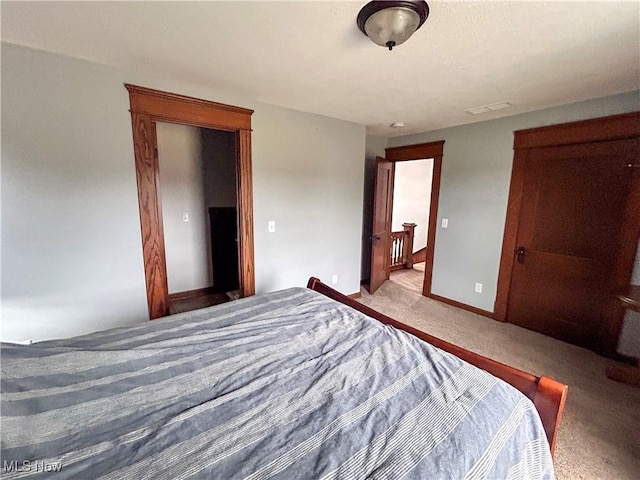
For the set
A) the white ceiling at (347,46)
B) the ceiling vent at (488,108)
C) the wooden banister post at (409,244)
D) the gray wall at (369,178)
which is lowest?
the wooden banister post at (409,244)

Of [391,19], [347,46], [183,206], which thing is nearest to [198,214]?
[183,206]

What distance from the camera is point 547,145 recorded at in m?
2.76

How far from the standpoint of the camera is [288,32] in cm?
148

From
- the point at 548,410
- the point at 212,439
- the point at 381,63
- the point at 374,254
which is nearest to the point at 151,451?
the point at 212,439

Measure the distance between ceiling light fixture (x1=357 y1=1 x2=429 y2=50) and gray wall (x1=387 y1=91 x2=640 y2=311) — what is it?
2321 mm

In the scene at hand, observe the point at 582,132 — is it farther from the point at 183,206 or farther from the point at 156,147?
the point at 183,206

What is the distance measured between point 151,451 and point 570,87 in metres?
3.43

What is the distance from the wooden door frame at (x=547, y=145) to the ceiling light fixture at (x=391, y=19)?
7.45 ft

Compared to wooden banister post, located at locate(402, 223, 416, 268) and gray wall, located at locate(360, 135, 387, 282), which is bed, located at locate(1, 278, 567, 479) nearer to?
gray wall, located at locate(360, 135, 387, 282)

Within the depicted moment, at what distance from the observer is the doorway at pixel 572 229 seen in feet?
7.80

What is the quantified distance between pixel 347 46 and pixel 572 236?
2.80 m

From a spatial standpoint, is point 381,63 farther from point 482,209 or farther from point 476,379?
point 482,209

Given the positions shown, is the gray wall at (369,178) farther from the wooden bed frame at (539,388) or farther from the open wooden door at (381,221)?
the wooden bed frame at (539,388)

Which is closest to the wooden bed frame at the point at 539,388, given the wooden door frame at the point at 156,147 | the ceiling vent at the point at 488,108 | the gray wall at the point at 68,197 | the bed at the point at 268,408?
the bed at the point at 268,408
